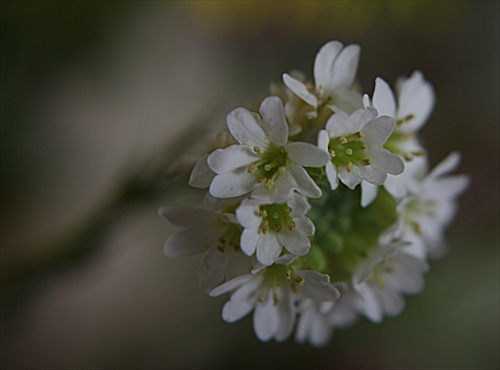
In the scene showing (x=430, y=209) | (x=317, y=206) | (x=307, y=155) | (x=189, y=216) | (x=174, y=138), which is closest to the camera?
(x=307, y=155)

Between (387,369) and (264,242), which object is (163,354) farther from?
(264,242)

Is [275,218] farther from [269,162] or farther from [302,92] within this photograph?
[302,92]

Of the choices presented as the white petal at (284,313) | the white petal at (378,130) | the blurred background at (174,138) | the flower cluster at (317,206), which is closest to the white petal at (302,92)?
the flower cluster at (317,206)

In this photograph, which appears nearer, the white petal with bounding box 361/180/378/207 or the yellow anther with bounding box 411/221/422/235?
A: the white petal with bounding box 361/180/378/207

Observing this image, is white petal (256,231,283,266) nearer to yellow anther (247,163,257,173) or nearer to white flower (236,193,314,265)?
white flower (236,193,314,265)

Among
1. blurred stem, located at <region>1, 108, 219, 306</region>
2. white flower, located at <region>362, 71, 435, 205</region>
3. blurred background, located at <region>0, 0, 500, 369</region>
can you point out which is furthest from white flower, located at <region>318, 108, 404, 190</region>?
blurred background, located at <region>0, 0, 500, 369</region>

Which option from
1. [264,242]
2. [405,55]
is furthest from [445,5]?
[264,242]

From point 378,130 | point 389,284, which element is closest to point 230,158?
point 378,130
